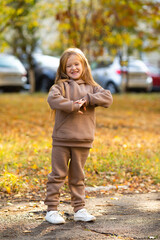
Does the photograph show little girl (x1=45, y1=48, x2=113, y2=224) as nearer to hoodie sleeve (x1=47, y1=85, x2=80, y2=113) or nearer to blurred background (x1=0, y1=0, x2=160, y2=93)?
hoodie sleeve (x1=47, y1=85, x2=80, y2=113)

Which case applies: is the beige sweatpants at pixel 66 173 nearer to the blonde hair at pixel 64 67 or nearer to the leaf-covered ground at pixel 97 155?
the leaf-covered ground at pixel 97 155

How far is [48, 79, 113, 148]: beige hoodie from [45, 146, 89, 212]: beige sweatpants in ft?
0.26

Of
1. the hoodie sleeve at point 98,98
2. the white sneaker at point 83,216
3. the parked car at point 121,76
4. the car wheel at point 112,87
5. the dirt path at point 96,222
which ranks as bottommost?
the dirt path at point 96,222

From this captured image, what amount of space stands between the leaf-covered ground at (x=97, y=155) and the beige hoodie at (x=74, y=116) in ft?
1.05

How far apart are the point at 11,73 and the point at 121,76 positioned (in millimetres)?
4541

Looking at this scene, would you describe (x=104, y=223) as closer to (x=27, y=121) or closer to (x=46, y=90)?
(x=27, y=121)

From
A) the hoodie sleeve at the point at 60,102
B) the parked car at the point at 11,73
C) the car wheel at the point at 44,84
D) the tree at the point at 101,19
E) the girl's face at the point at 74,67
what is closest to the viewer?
the hoodie sleeve at the point at 60,102

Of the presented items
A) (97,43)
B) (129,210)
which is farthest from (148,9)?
(129,210)

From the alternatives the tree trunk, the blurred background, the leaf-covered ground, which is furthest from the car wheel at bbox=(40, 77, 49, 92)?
the leaf-covered ground

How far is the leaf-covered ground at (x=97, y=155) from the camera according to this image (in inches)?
234

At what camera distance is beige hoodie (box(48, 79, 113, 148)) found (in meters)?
4.25

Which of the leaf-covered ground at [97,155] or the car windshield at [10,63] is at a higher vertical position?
the car windshield at [10,63]

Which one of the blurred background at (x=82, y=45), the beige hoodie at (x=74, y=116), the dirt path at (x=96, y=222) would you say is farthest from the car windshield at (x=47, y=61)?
the beige hoodie at (x=74, y=116)

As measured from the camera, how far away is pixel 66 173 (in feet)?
14.4
